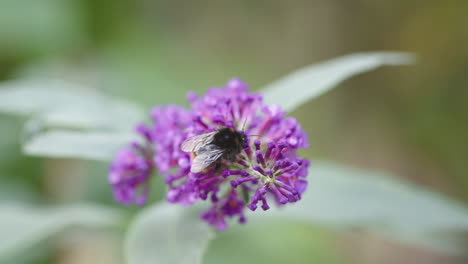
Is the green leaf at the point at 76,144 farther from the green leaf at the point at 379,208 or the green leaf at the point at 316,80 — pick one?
the green leaf at the point at 379,208

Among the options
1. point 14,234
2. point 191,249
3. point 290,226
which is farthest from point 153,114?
point 290,226

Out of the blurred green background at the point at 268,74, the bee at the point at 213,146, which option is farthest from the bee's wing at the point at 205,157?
the blurred green background at the point at 268,74

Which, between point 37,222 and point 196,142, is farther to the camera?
point 37,222

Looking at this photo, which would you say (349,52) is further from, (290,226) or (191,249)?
(191,249)

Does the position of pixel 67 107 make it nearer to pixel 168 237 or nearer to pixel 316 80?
pixel 168 237

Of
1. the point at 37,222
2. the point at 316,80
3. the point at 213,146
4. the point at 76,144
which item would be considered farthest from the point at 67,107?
the point at 316,80

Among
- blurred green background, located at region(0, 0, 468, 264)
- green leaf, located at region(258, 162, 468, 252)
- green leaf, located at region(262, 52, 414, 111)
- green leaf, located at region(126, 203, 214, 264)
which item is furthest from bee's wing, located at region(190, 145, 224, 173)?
blurred green background, located at region(0, 0, 468, 264)
